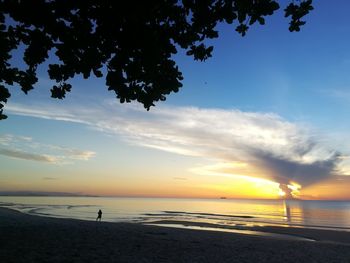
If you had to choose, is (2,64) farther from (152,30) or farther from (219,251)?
(219,251)

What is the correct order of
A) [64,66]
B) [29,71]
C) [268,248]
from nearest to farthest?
[64,66] < [29,71] < [268,248]

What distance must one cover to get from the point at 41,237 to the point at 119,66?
16885mm

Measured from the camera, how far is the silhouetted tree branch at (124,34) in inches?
267

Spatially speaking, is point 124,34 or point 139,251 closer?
point 124,34

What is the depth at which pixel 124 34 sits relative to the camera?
22.9 feet

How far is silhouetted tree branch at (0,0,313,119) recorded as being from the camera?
267 inches

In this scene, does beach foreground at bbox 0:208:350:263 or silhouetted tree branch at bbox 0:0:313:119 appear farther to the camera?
beach foreground at bbox 0:208:350:263

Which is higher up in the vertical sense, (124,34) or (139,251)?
(124,34)

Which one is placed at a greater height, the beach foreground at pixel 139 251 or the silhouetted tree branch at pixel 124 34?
the silhouetted tree branch at pixel 124 34

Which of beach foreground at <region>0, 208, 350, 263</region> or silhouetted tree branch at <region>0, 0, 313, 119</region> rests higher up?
silhouetted tree branch at <region>0, 0, 313, 119</region>

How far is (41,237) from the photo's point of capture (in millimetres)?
20469

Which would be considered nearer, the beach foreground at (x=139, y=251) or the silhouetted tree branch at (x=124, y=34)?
the silhouetted tree branch at (x=124, y=34)

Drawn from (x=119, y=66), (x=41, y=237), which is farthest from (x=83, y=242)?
(x=119, y=66)

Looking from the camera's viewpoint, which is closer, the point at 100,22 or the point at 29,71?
the point at 100,22
